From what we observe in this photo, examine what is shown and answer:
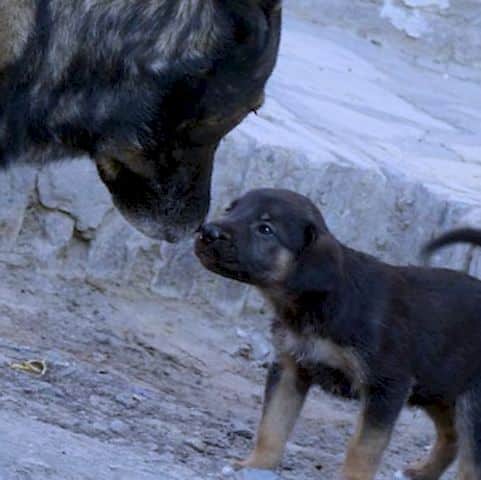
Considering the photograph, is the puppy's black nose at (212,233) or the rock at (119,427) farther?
the rock at (119,427)

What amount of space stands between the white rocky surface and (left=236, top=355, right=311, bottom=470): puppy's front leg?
0.37 ft

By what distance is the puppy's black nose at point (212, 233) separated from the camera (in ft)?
15.6

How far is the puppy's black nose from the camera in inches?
187

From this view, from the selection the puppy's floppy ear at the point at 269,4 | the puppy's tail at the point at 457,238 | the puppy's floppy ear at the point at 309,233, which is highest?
the puppy's floppy ear at the point at 269,4

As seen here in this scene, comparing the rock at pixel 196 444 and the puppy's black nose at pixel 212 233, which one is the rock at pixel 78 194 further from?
the puppy's black nose at pixel 212 233

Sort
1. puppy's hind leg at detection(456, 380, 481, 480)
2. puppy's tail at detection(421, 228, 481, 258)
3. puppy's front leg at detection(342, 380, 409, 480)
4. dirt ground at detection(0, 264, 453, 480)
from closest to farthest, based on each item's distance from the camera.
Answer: dirt ground at detection(0, 264, 453, 480), puppy's front leg at detection(342, 380, 409, 480), puppy's hind leg at detection(456, 380, 481, 480), puppy's tail at detection(421, 228, 481, 258)

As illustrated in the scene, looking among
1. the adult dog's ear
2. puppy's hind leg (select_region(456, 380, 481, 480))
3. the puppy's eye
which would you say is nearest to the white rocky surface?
puppy's hind leg (select_region(456, 380, 481, 480))

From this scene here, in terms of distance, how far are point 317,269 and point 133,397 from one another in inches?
33.0

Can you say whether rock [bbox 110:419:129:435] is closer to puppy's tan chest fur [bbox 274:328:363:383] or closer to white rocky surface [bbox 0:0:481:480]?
white rocky surface [bbox 0:0:481:480]

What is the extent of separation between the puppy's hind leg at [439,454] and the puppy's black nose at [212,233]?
105 cm

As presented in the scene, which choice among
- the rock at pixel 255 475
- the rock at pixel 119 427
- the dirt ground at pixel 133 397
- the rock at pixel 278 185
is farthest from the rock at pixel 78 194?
the rock at pixel 255 475

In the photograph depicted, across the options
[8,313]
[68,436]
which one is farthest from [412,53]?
[68,436]

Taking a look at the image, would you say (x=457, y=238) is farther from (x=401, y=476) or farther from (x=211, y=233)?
(x=211, y=233)

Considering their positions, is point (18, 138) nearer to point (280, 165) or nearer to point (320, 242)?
point (320, 242)
